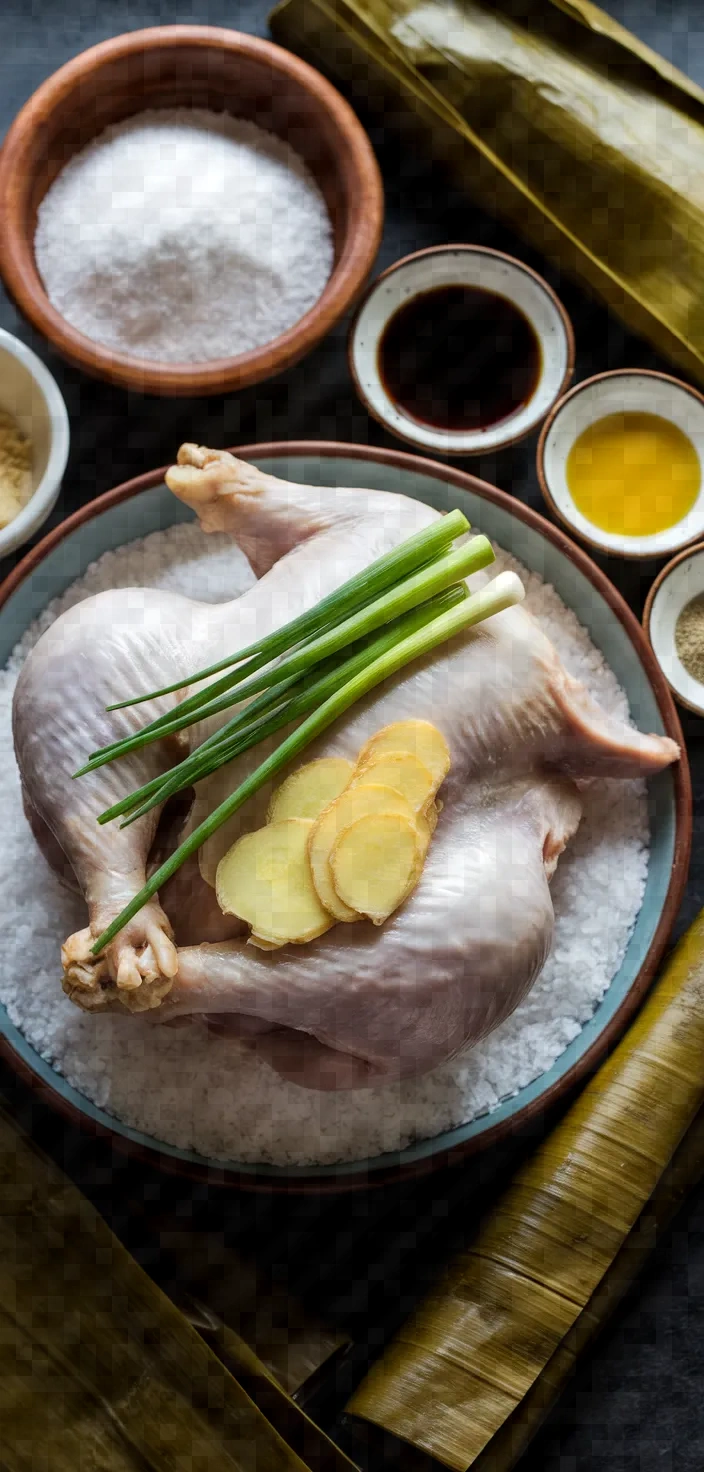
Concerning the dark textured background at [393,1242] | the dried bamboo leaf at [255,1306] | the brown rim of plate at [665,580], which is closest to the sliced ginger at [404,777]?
the brown rim of plate at [665,580]

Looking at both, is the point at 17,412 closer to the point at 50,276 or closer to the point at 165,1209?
the point at 50,276

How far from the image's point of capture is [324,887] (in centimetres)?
145

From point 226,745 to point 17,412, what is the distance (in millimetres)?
805

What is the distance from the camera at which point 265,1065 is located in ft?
5.93

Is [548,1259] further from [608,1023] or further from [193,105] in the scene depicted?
[193,105]

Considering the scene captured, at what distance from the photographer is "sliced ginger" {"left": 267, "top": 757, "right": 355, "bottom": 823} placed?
150 cm

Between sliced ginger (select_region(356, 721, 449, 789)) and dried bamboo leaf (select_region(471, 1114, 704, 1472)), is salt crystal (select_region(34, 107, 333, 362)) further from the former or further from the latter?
dried bamboo leaf (select_region(471, 1114, 704, 1472))

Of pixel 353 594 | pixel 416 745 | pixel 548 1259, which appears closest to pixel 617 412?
pixel 353 594

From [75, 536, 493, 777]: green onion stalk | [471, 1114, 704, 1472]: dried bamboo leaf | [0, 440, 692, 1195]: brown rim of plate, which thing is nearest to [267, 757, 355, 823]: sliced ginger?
[75, 536, 493, 777]: green onion stalk

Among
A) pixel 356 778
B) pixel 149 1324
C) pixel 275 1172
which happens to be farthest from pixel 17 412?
pixel 149 1324

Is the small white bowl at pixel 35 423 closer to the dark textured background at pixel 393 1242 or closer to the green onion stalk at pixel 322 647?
the dark textured background at pixel 393 1242

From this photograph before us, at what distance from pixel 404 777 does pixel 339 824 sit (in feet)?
0.32

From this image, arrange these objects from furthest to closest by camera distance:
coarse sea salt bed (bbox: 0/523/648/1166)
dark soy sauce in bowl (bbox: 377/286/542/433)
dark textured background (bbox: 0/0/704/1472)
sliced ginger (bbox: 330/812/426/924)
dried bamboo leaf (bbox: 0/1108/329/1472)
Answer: dark soy sauce in bowl (bbox: 377/286/542/433), dark textured background (bbox: 0/0/704/1472), coarse sea salt bed (bbox: 0/523/648/1166), dried bamboo leaf (bbox: 0/1108/329/1472), sliced ginger (bbox: 330/812/426/924)

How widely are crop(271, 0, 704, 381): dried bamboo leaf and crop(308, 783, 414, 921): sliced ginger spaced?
102 centimetres
